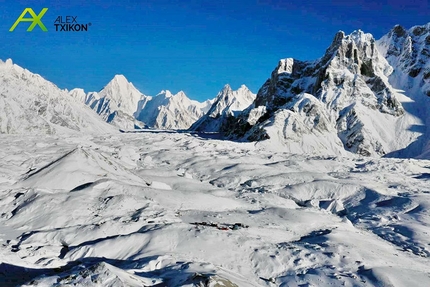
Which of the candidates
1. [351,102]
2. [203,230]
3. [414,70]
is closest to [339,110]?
[351,102]

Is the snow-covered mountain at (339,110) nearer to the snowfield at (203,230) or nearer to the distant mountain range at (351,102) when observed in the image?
the distant mountain range at (351,102)

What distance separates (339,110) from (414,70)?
64.6 meters

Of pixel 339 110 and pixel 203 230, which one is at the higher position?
pixel 339 110

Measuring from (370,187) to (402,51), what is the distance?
17584 cm

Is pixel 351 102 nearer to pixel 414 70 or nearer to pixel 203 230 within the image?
pixel 414 70

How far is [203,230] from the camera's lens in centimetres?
2381

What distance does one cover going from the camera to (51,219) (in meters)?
26.7

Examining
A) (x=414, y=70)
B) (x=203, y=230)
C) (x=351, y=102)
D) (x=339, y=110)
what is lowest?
(x=203, y=230)

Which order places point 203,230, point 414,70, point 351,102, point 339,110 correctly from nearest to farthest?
point 203,230 → point 339,110 → point 351,102 → point 414,70

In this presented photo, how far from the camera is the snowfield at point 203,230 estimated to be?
18781 mm

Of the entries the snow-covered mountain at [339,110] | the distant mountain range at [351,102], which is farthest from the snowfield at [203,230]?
the distant mountain range at [351,102]

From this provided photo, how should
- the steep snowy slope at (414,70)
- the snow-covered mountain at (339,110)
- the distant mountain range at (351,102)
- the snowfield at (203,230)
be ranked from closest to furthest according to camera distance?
the snowfield at (203,230)
the snow-covered mountain at (339,110)
the distant mountain range at (351,102)
the steep snowy slope at (414,70)

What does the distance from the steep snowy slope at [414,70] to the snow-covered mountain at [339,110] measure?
13.1 ft

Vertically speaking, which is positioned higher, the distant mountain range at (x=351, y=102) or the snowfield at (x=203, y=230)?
the distant mountain range at (x=351, y=102)
